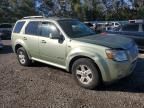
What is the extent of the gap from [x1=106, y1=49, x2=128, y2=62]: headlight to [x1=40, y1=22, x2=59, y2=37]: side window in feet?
6.30

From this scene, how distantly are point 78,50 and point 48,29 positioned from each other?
1615 millimetres

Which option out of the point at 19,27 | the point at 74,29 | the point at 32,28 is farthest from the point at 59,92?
the point at 19,27

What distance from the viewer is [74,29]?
7.40 meters

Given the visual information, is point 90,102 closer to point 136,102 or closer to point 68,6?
point 136,102

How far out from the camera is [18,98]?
5.86 metres

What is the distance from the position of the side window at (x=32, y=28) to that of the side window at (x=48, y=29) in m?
0.27

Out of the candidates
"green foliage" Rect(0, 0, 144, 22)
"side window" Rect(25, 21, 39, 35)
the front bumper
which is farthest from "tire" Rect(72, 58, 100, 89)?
"green foliage" Rect(0, 0, 144, 22)

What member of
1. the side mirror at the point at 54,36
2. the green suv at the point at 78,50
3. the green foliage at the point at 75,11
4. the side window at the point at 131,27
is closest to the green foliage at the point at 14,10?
the green foliage at the point at 75,11

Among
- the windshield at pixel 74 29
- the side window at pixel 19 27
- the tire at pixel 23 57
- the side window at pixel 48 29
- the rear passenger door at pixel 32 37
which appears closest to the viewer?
the windshield at pixel 74 29

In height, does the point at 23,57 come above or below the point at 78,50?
below

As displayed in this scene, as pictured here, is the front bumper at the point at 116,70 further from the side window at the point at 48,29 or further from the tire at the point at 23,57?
the tire at the point at 23,57

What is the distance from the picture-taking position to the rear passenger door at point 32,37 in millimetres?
7926

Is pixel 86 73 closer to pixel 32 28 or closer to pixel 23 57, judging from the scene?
pixel 32 28

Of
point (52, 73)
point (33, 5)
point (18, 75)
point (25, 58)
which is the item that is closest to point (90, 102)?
point (52, 73)
